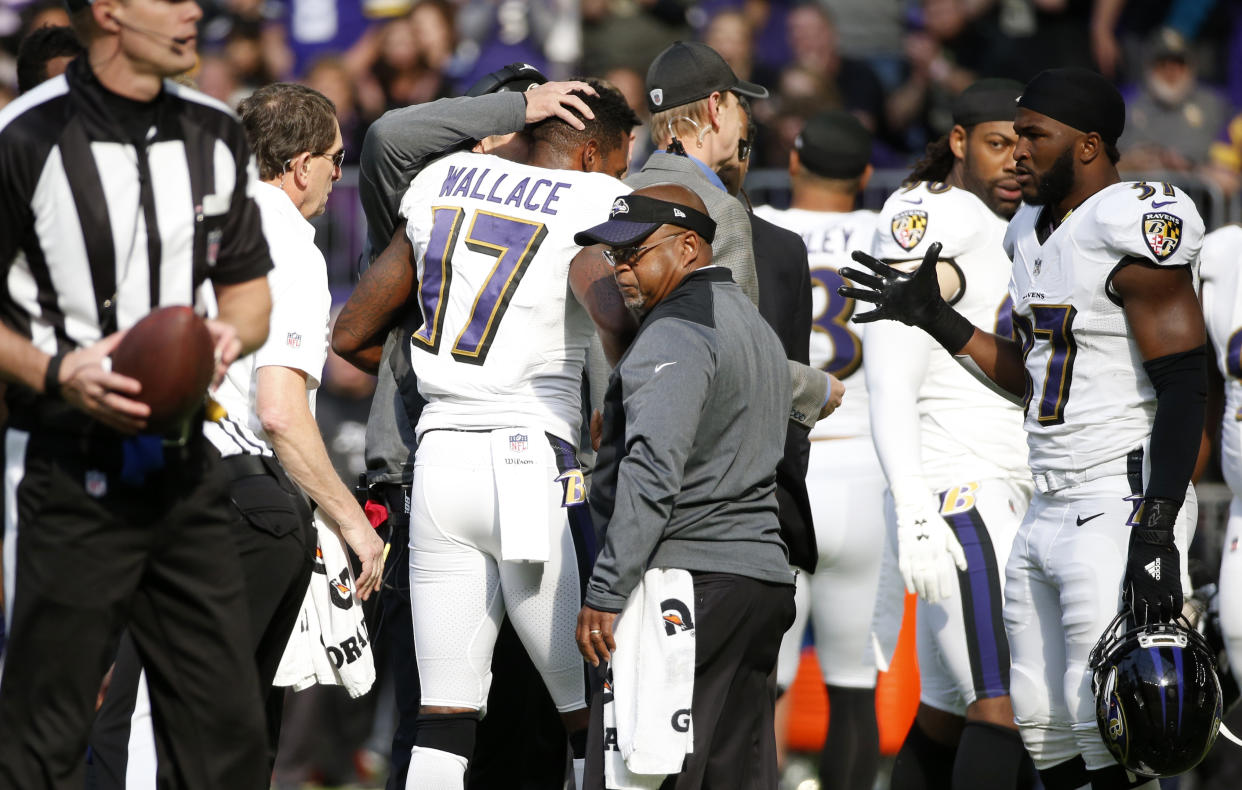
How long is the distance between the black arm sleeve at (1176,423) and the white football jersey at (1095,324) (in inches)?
5.2

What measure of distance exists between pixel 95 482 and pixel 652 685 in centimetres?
146

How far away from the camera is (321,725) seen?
8547 mm

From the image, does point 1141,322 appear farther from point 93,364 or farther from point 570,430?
point 93,364

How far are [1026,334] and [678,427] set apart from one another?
4.53 feet

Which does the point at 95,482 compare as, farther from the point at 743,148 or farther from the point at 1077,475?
the point at 1077,475

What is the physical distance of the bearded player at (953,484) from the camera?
5164mm

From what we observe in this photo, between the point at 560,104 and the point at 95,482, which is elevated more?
the point at 560,104

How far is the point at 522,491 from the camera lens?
177 inches

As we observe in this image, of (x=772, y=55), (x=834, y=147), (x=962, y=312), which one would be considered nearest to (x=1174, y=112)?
(x=772, y=55)

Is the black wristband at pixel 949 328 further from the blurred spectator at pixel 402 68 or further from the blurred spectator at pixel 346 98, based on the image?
the blurred spectator at pixel 346 98

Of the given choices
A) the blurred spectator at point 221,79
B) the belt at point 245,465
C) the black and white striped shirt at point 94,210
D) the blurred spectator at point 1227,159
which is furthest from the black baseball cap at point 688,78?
the blurred spectator at point 221,79

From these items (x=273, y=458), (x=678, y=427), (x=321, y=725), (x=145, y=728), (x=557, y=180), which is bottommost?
(x=321, y=725)

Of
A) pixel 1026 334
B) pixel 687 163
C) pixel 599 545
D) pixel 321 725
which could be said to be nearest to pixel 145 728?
pixel 599 545

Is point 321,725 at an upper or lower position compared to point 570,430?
lower
